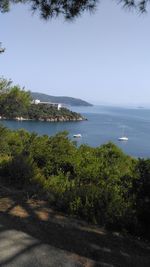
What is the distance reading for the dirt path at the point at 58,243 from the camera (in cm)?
331

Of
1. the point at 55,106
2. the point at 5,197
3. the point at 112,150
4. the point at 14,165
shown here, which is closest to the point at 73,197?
the point at 5,197

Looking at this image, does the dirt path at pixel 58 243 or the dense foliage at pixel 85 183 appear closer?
the dirt path at pixel 58 243

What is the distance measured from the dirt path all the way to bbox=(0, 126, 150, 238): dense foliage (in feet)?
1.12

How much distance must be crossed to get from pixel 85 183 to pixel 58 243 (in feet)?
12.5

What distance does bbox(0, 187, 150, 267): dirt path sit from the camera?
3.31 metres

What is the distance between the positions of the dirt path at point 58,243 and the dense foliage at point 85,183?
343 mm

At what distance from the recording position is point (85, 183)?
7.54m

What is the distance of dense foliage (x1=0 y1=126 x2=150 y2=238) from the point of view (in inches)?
189

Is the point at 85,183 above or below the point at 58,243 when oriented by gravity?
below

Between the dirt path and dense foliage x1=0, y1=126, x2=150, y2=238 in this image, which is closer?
the dirt path

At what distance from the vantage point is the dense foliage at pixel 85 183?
189 inches

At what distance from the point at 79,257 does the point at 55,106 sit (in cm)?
11867

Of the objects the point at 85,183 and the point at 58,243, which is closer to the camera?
the point at 58,243

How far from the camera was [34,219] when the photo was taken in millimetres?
4500
